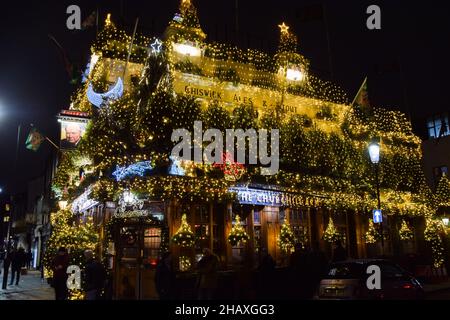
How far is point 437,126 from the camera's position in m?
37.3

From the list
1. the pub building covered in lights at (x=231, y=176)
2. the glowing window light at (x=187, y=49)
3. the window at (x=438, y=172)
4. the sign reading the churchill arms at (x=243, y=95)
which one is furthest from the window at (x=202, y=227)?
the window at (x=438, y=172)

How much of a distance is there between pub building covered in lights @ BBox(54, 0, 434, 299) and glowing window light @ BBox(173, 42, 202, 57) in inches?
1.8

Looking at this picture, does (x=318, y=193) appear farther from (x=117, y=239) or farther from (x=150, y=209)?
(x=117, y=239)

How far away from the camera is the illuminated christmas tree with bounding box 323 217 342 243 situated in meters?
19.2

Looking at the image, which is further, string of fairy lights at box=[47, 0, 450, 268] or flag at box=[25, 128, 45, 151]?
flag at box=[25, 128, 45, 151]

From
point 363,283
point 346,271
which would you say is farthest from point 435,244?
point 363,283

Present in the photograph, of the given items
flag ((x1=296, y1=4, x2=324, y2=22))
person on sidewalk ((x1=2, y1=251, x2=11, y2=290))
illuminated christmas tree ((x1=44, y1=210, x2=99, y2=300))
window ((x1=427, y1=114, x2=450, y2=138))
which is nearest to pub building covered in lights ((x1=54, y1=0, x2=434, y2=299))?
illuminated christmas tree ((x1=44, y1=210, x2=99, y2=300))

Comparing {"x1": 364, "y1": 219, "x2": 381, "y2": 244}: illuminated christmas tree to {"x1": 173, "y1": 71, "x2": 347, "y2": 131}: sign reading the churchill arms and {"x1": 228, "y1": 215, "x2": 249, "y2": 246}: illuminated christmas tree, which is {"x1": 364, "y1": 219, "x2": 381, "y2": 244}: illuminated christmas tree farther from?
{"x1": 228, "y1": 215, "x2": 249, "y2": 246}: illuminated christmas tree

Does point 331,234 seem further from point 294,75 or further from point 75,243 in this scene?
point 75,243

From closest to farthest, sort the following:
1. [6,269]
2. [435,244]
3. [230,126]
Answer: [230,126] < [6,269] < [435,244]

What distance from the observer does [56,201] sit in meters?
26.7

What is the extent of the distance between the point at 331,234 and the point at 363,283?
8.98m
